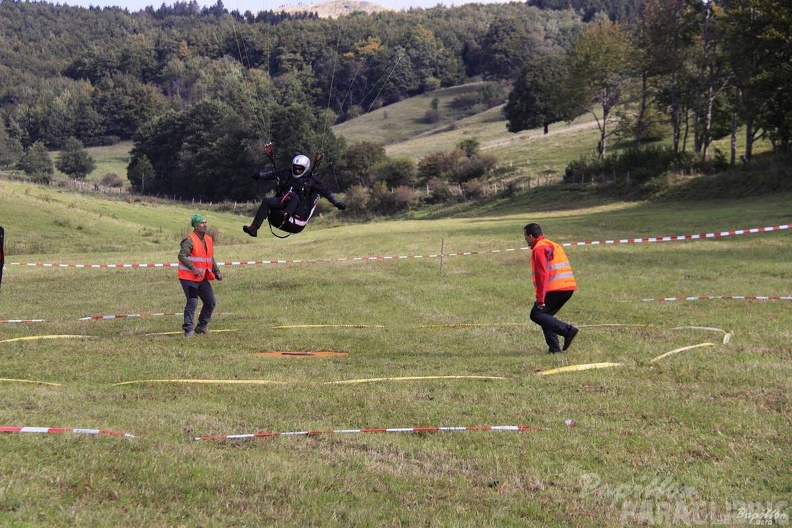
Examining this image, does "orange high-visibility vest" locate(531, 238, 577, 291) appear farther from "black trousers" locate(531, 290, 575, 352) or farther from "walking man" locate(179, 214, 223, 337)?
"walking man" locate(179, 214, 223, 337)

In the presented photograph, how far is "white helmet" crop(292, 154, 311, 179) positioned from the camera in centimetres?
1714

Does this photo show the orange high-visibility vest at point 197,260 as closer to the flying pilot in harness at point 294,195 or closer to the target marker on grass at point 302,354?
the flying pilot in harness at point 294,195

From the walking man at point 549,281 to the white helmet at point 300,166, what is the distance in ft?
17.3

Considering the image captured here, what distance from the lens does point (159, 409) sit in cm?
1066

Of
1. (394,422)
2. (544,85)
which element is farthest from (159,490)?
(544,85)

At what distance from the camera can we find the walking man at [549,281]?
47.0 feet

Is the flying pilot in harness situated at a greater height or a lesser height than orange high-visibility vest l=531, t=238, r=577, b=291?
greater

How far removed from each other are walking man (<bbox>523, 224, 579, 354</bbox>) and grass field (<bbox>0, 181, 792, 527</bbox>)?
70 cm

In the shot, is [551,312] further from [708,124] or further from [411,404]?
[708,124]

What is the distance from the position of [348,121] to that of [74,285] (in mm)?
165052

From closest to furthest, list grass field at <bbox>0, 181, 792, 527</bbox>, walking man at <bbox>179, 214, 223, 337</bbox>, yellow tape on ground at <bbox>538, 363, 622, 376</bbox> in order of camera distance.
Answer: grass field at <bbox>0, 181, 792, 527</bbox> → yellow tape on ground at <bbox>538, 363, 622, 376</bbox> → walking man at <bbox>179, 214, 223, 337</bbox>

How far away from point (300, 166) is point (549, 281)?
5972 millimetres

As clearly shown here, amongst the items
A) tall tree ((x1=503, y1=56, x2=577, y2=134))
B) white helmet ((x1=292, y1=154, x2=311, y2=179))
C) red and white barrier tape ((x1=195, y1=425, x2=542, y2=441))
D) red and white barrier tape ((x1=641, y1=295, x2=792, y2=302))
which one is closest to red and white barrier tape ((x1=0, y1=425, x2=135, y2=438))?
red and white barrier tape ((x1=195, y1=425, x2=542, y2=441))

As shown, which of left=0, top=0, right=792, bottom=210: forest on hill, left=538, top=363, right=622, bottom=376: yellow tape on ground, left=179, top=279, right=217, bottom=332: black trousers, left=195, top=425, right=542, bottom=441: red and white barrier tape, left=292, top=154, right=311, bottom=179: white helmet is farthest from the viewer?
left=0, top=0, right=792, bottom=210: forest on hill
